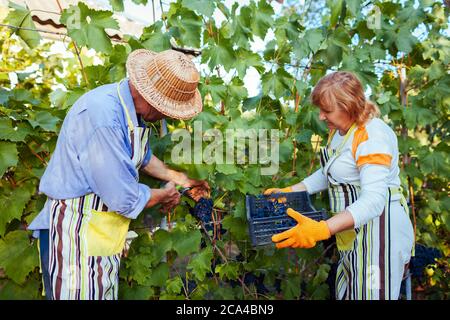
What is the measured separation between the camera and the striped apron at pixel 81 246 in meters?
1.74

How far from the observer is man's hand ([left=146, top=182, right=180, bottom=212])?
6.27ft

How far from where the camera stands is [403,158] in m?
3.23

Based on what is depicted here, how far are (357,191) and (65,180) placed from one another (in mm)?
1294

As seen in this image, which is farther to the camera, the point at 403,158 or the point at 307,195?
the point at 403,158

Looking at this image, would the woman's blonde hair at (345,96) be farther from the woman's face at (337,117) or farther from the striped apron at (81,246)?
the striped apron at (81,246)

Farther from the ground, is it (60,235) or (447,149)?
(447,149)

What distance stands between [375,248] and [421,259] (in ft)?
4.02

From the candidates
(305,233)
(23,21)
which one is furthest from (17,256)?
(305,233)

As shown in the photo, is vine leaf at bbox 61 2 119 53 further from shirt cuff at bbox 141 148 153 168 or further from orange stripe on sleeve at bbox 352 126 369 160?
orange stripe on sleeve at bbox 352 126 369 160

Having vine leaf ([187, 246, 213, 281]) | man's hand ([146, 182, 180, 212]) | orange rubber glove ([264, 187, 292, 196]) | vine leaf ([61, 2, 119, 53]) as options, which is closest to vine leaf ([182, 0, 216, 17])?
vine leaf ([61, 2, 119, 53])

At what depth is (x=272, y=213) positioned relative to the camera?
2.25m

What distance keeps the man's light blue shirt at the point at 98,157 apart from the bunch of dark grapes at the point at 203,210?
575mm
